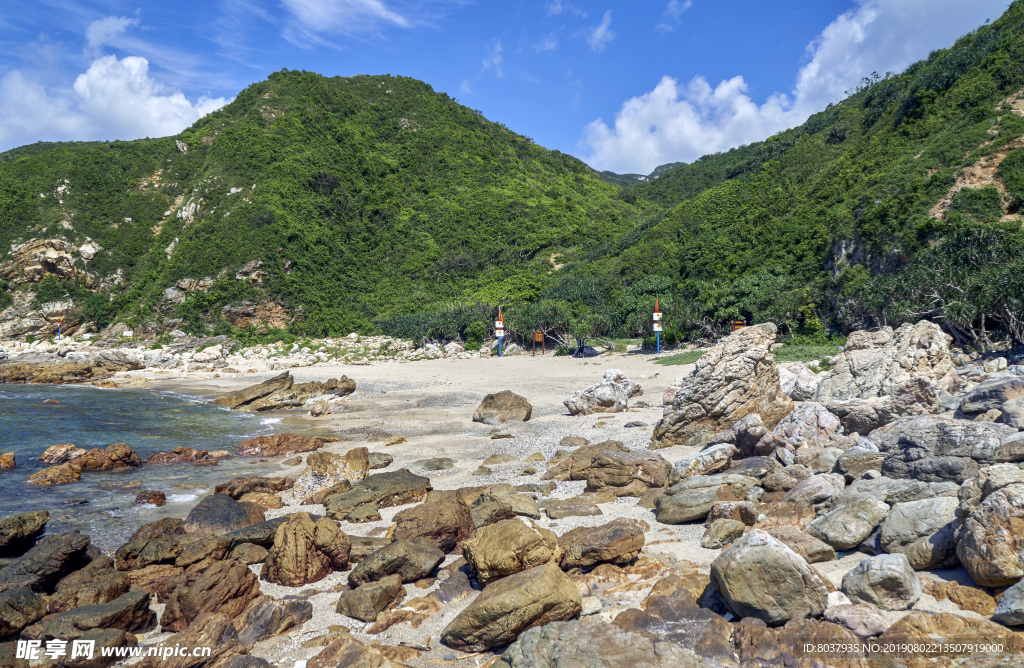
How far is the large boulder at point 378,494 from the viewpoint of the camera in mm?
9422

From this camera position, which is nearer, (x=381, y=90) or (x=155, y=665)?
(x=155, y=665)

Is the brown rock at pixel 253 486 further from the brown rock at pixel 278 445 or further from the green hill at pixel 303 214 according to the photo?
the green hill at pixel 303 214

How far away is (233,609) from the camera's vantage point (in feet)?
20.6

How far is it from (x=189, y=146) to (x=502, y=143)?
4036cm

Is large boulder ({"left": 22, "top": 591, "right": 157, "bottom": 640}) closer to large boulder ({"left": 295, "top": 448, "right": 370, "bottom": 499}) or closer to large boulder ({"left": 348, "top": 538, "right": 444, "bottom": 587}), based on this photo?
large boulder ({"left": 348, "top": 538, "right": 444, "bottom": 587})

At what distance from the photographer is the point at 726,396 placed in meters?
11.4

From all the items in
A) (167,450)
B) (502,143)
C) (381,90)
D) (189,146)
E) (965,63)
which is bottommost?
(167,450)

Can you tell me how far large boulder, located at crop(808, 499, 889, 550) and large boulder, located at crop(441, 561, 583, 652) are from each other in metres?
2.73

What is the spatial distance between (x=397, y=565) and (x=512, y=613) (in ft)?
6.52

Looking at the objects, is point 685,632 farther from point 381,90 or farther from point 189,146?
point 381,90

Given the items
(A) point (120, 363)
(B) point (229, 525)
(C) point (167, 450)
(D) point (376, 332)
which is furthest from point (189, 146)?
(B) point (229, 525)

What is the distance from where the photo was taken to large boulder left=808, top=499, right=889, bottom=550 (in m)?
5.59

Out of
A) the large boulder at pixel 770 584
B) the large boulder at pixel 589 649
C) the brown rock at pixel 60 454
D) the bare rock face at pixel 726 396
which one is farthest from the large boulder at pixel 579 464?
the brown rock at pixel 60 454

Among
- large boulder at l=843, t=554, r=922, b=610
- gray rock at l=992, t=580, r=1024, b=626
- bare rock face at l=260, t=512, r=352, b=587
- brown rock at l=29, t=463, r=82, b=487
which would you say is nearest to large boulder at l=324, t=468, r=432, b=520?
bare rock face at l=260, t=512, r=352, b=587
